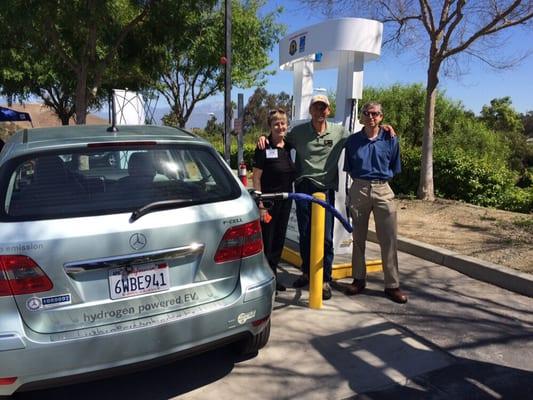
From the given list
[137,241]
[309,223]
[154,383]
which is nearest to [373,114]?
[309,223]

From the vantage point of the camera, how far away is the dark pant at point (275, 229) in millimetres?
4406

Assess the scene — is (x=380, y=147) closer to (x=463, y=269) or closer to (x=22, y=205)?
(x=463, y=269)

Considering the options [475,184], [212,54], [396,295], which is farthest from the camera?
[212,54]

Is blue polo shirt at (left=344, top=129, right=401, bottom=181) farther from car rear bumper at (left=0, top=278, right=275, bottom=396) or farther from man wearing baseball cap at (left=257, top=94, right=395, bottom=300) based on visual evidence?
car rear bumper at (left=0, top=278, right=275, bottom=396)

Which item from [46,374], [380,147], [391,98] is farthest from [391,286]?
[391,98]

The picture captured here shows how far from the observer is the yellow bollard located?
13.6 ft

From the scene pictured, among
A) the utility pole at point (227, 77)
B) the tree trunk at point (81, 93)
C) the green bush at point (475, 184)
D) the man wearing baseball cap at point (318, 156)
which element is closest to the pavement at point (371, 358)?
the man wearing baseball cap at point (318, 156)

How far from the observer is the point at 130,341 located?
2.44 metres

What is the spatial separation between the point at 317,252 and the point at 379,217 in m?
0.66

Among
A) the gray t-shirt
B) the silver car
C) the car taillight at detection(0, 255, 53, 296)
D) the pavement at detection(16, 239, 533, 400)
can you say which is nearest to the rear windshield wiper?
the silver car

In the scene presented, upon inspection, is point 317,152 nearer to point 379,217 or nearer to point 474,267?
point 379,217

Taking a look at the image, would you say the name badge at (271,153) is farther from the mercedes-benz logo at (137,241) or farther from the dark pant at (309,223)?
the mercedes-benz logo at (137,241)

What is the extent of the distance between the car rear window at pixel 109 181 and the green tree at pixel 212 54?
37.6 feet

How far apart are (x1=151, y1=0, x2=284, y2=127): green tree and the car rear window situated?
37.6ft
